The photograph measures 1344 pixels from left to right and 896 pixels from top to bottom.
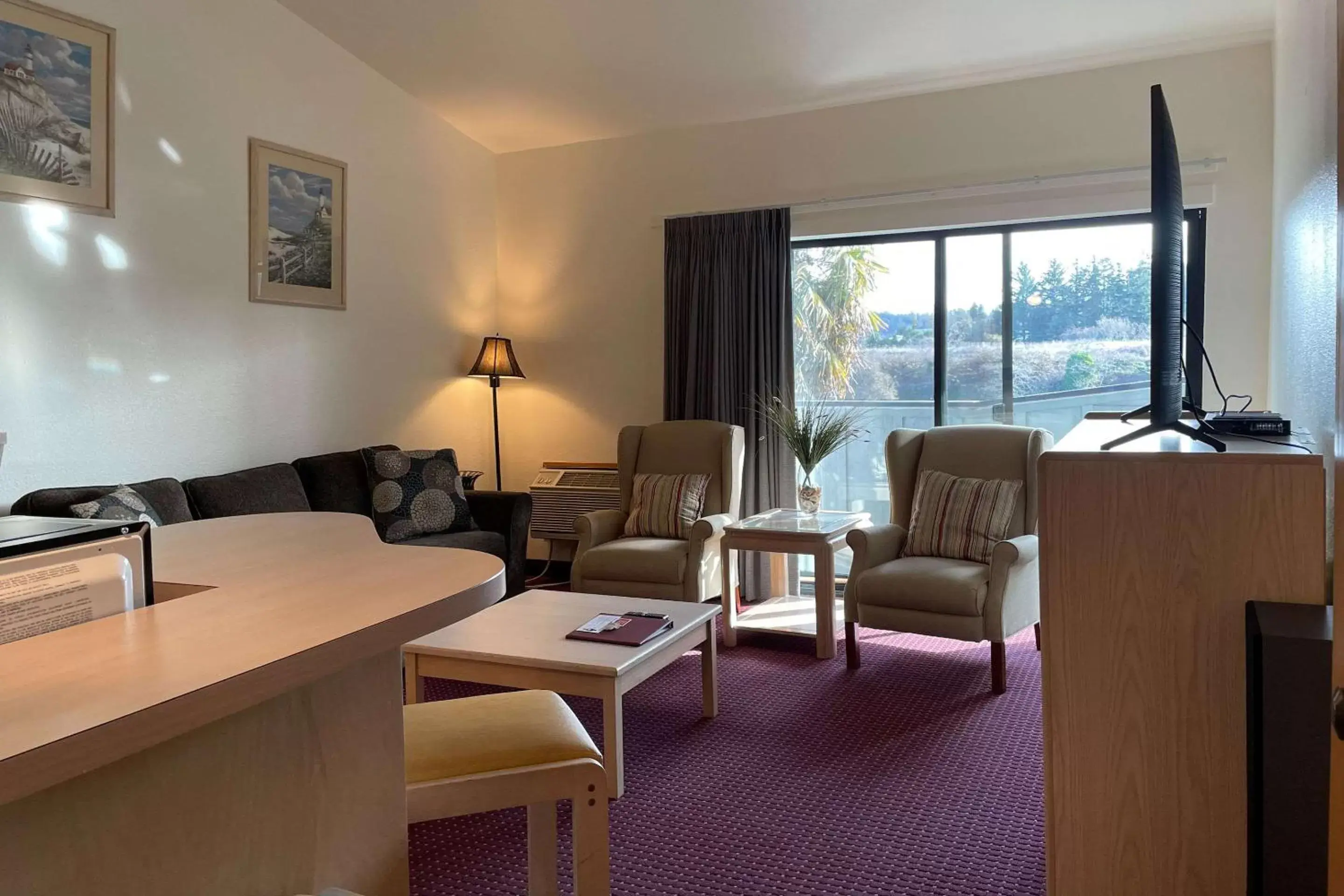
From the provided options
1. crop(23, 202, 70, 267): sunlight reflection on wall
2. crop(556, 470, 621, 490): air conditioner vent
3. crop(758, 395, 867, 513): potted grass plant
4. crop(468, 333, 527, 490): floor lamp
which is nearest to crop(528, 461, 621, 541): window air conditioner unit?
crop(556, 470, 621, 490): air conditioner vent

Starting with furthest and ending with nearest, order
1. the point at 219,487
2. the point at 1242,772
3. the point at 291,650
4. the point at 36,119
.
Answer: the point at 219,487 < the point at 36,119 < the point at 1242,772 < the point at 291,650

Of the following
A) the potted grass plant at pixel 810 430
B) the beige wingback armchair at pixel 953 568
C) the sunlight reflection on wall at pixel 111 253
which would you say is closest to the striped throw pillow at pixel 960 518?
the beige wingback armchair at pixel 953 568

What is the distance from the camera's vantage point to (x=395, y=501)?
450 cm

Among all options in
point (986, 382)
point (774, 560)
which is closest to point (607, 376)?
point (774, 560)

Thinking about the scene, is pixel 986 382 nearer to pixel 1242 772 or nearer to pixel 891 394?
pixel 891 394

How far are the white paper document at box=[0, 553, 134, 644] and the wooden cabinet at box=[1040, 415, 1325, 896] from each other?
1.38 m

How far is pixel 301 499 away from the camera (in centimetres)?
420

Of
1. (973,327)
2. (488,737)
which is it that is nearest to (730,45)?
(973,327)

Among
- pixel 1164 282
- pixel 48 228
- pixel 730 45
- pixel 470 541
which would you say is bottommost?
pixel 470 541

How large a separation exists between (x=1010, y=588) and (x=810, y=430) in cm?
139

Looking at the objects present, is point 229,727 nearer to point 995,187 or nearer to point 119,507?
point 119,507

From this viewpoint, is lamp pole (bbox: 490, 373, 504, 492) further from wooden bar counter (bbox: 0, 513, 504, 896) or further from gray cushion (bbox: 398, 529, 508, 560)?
wooden bar counter (bbox: 0, 513, 504, 896)

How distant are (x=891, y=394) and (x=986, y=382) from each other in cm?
49

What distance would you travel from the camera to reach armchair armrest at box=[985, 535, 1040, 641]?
3.45m
